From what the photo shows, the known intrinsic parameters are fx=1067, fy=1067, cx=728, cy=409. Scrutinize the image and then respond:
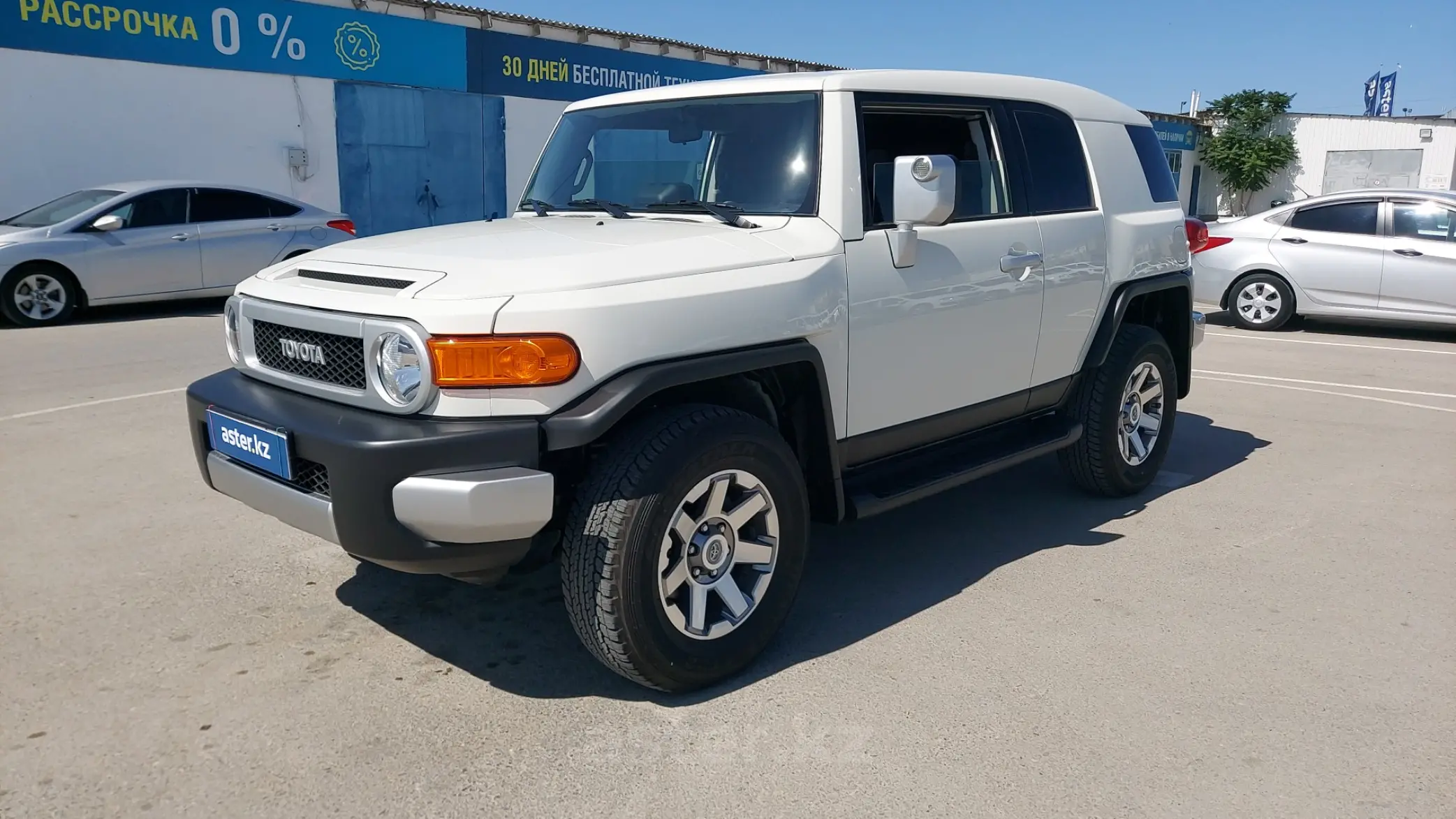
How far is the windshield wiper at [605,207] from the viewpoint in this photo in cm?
392

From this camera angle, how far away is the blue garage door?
58.3 feet

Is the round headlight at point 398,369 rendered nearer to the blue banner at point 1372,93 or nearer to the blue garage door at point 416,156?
the blue garage door at point 416,156

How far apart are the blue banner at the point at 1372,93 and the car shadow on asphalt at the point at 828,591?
2290 inches

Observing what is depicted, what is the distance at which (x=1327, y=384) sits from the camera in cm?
861

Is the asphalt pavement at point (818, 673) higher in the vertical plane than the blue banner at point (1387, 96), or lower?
lower

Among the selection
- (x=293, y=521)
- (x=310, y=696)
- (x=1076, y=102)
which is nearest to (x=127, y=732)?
(x=310, y=696)

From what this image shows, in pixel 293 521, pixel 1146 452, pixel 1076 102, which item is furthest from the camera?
pixel 1146 452

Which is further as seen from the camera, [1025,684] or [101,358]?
[101,358]

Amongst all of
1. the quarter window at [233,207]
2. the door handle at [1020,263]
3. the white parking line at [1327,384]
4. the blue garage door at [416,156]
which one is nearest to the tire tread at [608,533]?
the door handle at [1020,263]

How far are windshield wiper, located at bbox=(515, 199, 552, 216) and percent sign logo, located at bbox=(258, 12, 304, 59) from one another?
46.3 feet

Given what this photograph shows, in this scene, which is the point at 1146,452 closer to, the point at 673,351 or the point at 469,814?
the point at 673,351

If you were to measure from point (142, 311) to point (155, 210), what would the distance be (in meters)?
1.27

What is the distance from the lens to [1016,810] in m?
2.64

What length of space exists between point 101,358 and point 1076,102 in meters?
7.55
